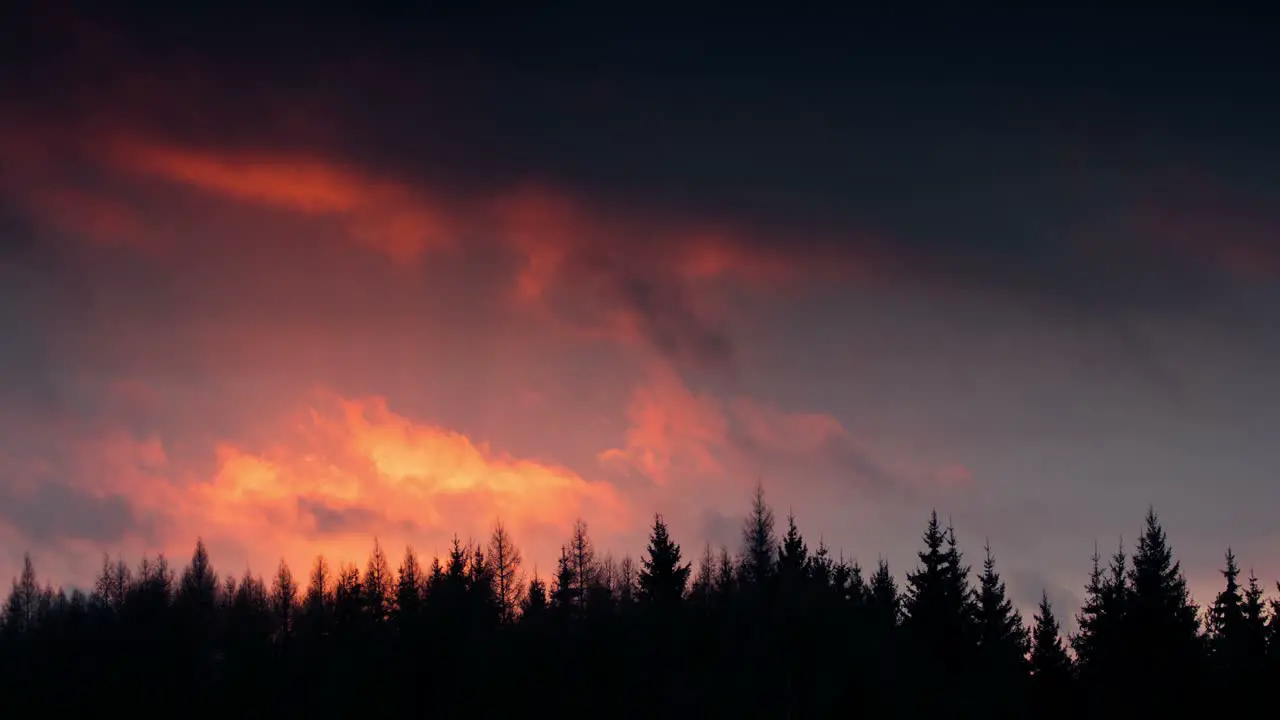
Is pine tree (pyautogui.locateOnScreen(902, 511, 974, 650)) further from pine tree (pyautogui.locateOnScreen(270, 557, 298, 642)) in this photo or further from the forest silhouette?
pine tree (pyautogui.locateOnScreen(270, 557, 298, 642))

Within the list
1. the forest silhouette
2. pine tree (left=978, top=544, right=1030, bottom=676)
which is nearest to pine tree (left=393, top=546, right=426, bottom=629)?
the forest silhouette

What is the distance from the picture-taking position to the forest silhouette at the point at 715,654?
3152 inches

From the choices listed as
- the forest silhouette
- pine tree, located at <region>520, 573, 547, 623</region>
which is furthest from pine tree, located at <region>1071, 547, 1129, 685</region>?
pine tree, located at <region>520, 573, 547, 623</region>

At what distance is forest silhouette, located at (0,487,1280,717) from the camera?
263 feet

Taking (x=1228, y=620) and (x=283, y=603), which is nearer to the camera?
(x=1228, y=620)

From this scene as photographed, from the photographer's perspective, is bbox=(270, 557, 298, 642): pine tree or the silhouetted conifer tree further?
bbox=(270, 557, 298, 642): pine tree

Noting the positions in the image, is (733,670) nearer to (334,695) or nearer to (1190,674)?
(1190,674)

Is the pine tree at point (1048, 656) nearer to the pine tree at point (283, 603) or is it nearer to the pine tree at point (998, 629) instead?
→ the pine tree at point (998, 629)

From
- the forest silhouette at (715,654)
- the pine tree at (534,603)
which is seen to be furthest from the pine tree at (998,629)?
the pine tree at (534,603)

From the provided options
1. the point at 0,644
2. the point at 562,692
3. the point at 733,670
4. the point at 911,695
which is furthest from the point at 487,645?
the point at 0,644

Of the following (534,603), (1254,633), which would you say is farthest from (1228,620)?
(534,603)

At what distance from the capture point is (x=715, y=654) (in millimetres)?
85312

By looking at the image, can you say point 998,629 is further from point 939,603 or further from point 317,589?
point 317,589

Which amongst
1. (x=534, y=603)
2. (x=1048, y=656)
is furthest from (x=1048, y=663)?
(x=534, y=603)
